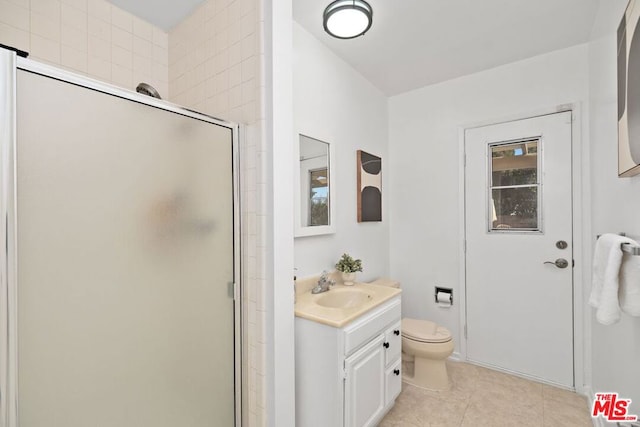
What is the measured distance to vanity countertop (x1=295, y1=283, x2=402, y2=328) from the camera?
4.75 ft

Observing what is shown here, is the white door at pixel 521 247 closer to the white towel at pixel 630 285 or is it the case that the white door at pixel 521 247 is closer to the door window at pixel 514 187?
the door window at pixel 514 187

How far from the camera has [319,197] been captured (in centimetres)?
208

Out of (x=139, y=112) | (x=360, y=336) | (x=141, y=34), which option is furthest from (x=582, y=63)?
(x=141, y=34)

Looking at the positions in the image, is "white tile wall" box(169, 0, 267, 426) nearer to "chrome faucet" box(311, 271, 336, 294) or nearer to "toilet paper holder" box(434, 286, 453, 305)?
"chrome faucet" box(311, 271, 336, 294)

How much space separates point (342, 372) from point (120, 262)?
1078 millimetres

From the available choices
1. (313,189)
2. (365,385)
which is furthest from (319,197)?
(365,385)

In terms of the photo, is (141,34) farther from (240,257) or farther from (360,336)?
(360,336)

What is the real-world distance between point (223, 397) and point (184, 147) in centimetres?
112

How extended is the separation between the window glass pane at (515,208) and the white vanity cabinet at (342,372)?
1449mm

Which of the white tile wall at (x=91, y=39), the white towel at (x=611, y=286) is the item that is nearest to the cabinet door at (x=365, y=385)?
the white towel at (x=611, y=286)

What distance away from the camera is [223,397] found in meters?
1.33

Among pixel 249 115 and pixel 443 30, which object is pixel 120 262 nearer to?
pixel 249 115

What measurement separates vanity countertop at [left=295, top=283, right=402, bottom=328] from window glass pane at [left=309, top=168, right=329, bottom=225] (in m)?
0.49

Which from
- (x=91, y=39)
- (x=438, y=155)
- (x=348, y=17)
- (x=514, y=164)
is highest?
(x=348, y=17)
